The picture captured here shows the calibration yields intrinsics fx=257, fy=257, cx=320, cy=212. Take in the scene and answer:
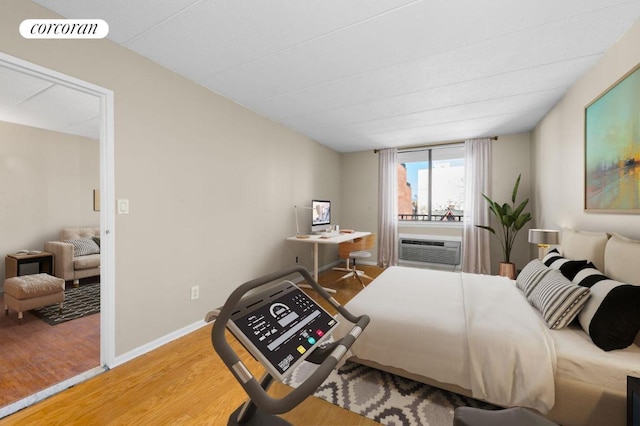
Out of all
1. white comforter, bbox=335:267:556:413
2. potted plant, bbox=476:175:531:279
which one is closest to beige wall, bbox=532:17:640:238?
potted plant, bbox=476:175:531:279

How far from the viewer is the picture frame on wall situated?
1740 millimetres

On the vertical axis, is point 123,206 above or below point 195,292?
above

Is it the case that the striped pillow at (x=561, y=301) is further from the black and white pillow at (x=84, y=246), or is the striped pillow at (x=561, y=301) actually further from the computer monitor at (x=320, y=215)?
the black and white pillow at (x=84, y=246)

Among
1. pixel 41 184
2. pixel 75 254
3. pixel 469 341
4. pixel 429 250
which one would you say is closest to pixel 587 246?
pixel 469 341

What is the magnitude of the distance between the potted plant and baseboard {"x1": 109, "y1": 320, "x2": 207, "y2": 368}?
4.22 m

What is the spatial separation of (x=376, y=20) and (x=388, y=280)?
2.12 metres

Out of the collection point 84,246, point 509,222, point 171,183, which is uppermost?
point 171,183

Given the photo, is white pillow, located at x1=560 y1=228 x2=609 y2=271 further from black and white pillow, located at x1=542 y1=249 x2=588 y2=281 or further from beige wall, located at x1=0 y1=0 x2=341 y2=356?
beige wall, located at x1=0 y1=0 x2=341 y2=356

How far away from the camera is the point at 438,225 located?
4992 millimetres

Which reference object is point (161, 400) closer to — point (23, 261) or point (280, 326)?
point (280, 326)

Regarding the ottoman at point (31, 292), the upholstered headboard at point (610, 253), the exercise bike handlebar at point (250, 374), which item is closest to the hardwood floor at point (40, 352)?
the ottoman at point (31, 292)

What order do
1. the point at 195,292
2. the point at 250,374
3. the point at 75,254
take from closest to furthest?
1. the point at 250,374
2. the point at 195,292
3. the point at 75,254

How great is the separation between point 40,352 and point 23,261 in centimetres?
227

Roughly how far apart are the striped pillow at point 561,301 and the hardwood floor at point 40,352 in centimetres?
320
